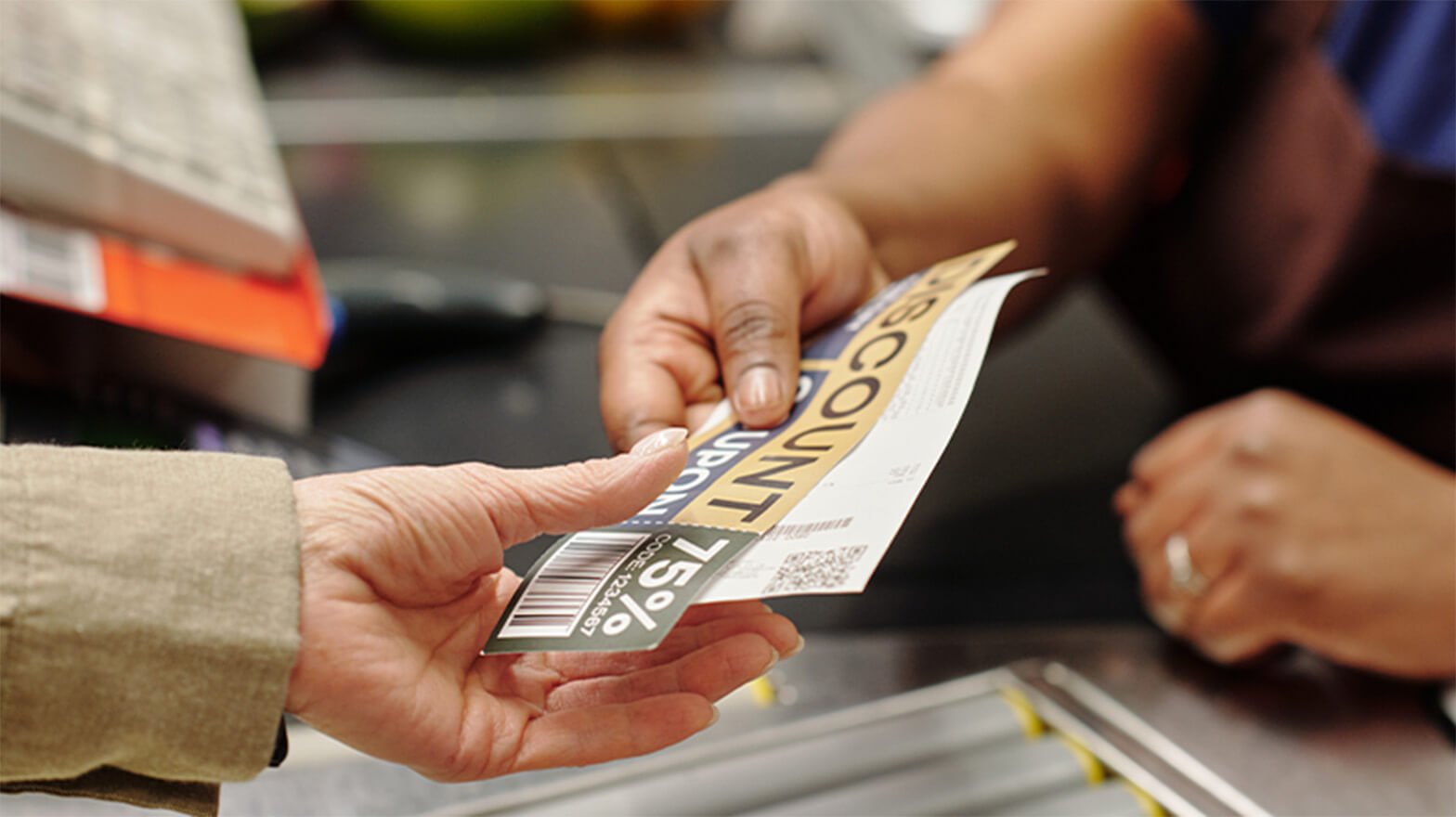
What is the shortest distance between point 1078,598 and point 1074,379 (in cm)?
31

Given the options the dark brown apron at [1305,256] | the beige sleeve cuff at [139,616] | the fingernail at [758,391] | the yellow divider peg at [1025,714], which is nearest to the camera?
the beige sleeve cuff at [139,616]

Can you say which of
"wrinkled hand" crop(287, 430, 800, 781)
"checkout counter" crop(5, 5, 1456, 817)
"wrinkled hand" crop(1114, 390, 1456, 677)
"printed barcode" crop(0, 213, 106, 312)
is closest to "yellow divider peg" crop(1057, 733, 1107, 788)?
"checkout counter" crop(5, 5, 1456, 817)

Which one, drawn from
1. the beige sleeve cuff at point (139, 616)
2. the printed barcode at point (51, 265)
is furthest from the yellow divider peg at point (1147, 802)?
the printed barcode at point (51, 265)

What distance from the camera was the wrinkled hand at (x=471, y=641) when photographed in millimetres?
389

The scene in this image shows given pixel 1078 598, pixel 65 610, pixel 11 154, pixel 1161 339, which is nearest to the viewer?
pixel 65 610

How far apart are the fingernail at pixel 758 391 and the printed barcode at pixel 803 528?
4.0 inches

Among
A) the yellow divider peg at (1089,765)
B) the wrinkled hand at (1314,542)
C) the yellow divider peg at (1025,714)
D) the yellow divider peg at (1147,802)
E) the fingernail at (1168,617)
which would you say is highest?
the wrinkled hand at (1314,542)

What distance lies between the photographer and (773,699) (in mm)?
636

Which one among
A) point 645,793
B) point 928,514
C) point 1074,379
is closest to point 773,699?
point 645,793

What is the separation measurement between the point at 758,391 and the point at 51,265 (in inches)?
16.6

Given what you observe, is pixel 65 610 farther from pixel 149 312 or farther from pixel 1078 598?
pixel 1078 598

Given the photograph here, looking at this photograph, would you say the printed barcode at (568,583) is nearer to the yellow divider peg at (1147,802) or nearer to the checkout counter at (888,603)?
the checkout counter at (888,603)

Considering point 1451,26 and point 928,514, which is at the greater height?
point 1451,26

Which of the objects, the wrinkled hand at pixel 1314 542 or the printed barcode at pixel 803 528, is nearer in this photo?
the printed barcode at pixel 803 528
